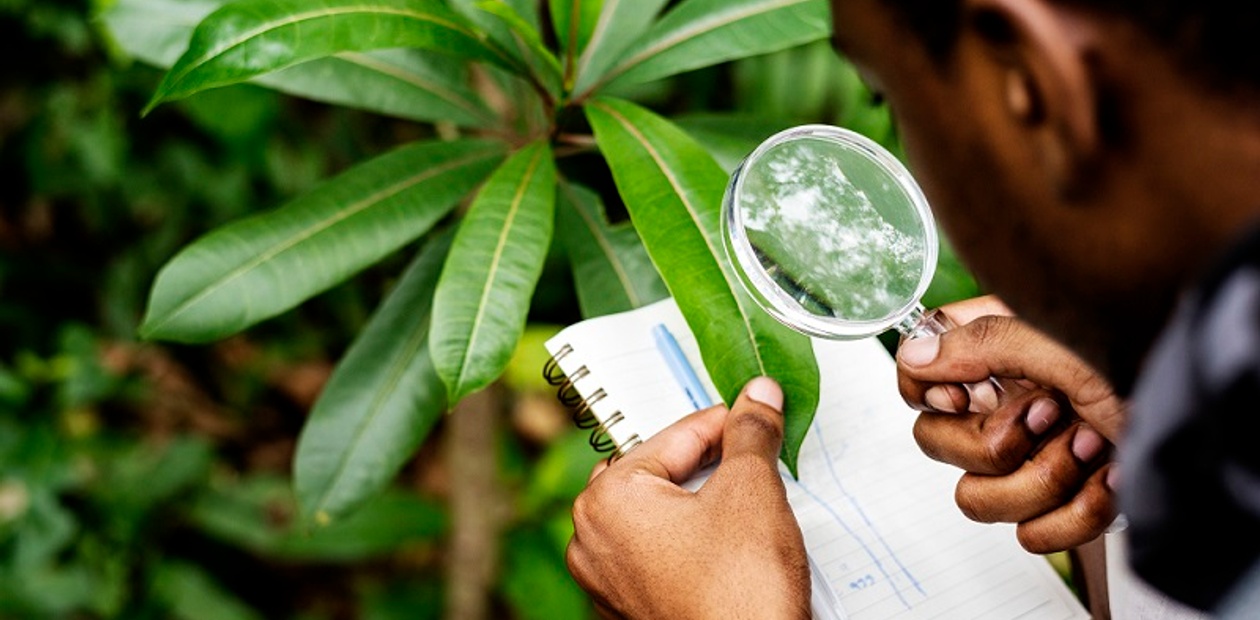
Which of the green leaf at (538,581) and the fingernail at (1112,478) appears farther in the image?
the green leaf at (538,581)

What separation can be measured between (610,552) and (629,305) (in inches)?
10.9

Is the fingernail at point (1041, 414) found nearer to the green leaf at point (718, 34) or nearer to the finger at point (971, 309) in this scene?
the finger at point (971, 309)

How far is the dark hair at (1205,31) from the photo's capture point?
49 centimetres

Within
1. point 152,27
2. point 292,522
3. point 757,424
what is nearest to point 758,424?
point 757,424

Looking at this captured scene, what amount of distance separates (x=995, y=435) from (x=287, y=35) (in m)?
0.71

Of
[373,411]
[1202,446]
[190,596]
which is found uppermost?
[1202,446]

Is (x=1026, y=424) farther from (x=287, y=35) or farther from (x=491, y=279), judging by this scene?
(x=287, y=35)

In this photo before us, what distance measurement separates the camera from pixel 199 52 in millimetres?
873

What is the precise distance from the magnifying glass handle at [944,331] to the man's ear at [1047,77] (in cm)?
40

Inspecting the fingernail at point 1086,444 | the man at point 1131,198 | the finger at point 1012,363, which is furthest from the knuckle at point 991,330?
the man at point 1131,198

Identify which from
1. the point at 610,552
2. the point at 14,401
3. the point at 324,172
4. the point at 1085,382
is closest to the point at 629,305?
the point at 610,552

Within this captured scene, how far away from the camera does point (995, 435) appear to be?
2.97 feet

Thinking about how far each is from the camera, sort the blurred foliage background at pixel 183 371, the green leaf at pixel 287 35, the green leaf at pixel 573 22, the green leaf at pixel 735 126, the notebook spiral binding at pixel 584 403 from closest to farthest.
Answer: the green leaf at pixel 287 35 → the notebook spiral binding at pixel 584 403 → the green leaf at pixel 573 22 → the green leaf at pixel 735 126 → the blurred foliage background at pixel 183 371

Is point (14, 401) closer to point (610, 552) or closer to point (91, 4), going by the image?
point (91, 4)
